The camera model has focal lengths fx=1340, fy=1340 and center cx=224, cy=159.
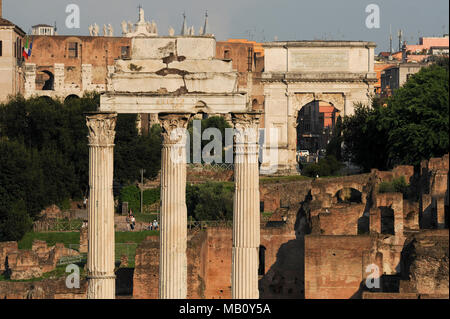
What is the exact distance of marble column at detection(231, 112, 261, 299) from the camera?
20.3 meters

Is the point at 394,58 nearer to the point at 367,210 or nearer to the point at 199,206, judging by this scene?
the point at 199,206

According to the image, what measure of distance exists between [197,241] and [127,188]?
22322mm

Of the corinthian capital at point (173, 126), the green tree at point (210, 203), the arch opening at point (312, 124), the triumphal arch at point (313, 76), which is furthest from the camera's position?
the arch opening at point (312, 124)

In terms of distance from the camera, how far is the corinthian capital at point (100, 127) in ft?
67.2

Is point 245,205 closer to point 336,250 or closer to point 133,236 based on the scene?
point 336,250

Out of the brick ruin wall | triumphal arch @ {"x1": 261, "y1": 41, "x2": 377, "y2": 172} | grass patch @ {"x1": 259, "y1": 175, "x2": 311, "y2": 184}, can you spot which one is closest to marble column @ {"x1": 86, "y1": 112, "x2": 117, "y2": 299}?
the brick ruin wall

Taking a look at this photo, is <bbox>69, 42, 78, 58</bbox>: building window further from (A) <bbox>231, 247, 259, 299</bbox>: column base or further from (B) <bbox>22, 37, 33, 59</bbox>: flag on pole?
(A) <bbox>231, 247, 259, 299</bbox>: column base

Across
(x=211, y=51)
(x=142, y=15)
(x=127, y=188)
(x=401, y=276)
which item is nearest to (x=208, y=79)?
(x=211, y=51)

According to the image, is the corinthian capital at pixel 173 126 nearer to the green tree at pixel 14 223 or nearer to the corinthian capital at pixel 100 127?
the corinthian capital at pixel 100 127

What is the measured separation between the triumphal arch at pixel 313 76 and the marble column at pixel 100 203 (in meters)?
38.0

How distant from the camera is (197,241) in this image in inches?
1277

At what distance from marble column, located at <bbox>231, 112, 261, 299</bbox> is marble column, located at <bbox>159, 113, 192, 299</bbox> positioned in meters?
0.81

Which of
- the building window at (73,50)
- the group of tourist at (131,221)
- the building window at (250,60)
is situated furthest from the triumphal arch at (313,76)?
the building window at (73,50)

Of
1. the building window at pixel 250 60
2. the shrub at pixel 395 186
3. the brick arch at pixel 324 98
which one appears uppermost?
the building window at pixel 250 60
